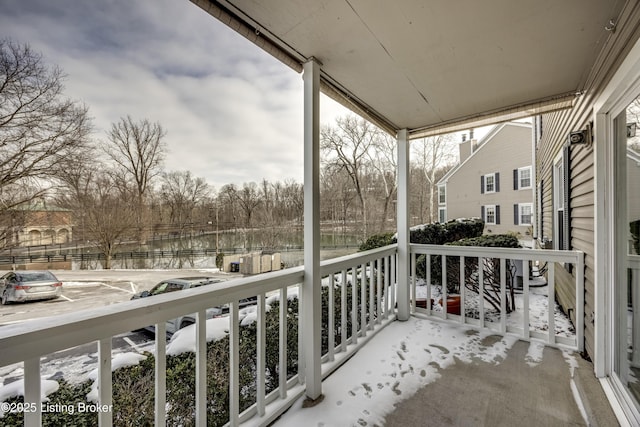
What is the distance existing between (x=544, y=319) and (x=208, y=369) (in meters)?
3.99

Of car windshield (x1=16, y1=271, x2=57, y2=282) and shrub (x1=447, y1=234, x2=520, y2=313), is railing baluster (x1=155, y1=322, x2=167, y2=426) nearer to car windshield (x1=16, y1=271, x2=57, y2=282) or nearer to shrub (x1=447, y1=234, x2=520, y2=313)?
car windshield (x1=16, y1=271, x2=57, y2=282)

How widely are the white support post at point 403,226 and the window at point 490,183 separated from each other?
920 cm

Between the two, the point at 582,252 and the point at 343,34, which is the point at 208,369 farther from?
the point at 582,252

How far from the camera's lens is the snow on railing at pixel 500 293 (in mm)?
2738

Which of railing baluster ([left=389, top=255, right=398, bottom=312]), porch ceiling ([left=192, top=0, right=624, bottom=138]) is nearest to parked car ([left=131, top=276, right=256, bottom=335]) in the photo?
porch ceiling ([left=192, top=0, right=624, bottom=138])

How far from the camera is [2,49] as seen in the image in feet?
2.73

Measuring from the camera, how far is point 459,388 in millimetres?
2117

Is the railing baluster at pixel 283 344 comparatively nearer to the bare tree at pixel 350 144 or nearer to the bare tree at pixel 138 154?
the bare tree at pixel 138 154

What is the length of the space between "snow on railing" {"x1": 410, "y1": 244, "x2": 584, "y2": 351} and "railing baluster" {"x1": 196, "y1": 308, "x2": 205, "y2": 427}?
9.05 feet

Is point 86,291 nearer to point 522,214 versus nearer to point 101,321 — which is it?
point 101,321

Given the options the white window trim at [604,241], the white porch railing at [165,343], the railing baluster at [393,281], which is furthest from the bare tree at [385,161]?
the white porch railing at [165,343]

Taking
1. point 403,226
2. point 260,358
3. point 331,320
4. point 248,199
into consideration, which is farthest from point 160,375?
point 403,226

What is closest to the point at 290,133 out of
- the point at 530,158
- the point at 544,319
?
the point at 544,319

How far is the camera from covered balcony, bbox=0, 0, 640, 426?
126 centimetres
